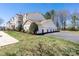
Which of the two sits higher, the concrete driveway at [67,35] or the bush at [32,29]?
the bush at [32,29]

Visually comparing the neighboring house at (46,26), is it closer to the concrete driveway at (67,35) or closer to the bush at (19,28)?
the concrete driveway at (67,35)

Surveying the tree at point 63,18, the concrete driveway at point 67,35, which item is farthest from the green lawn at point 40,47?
the tree at point 63,18

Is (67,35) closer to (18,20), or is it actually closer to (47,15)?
(47,15)

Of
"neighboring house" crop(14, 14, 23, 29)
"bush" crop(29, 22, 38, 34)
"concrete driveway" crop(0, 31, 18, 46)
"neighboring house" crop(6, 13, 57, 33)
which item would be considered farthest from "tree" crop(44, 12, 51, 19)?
"concrete driveway" crop(0, 31, 18, 46)

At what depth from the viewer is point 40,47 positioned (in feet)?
9.84

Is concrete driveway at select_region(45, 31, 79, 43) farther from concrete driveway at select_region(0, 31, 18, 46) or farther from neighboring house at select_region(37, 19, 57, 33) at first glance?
concrete driveway at select_region(0, 31, 18, 46)

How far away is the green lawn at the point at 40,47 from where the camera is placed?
9.77ft

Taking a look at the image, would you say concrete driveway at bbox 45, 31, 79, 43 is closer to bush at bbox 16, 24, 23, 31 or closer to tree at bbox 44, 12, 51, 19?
tree at bbox 44, 12, 51, 19

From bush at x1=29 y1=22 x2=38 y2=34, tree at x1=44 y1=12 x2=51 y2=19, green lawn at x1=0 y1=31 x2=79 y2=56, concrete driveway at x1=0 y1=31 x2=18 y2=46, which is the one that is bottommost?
green lawn at x1=0 y1=31 x2=79 y2=56

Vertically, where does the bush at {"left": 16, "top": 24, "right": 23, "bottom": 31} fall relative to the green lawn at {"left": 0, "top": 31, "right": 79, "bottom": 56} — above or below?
above

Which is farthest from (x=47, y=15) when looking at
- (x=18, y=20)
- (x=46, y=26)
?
(x=18, y=20)

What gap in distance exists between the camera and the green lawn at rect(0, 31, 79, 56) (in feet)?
9.77

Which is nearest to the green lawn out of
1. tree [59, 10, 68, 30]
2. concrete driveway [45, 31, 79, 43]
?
concrete driveway [45, 31, 79, 43]

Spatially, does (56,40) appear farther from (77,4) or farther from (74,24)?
(77,4)
